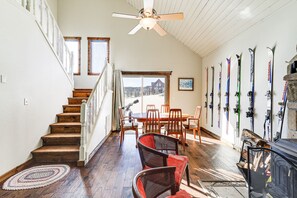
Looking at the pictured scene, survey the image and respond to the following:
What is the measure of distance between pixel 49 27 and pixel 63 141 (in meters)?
2.78

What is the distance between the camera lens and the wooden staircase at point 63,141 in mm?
3527

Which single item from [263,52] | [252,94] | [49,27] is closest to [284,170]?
[252,94]

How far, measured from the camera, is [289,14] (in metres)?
2.81

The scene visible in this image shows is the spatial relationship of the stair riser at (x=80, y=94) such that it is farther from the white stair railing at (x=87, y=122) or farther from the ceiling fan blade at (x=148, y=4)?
the ceiling fan blade at (x=148, y=4)

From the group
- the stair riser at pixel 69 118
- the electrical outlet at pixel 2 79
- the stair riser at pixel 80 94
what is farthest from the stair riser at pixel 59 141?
the stair riser at pixel 80 94

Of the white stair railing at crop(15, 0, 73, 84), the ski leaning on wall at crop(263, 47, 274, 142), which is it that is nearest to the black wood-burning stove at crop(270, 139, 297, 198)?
the ski leaning on wall at crop(263, 47, 274, 142)

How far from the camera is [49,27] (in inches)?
179

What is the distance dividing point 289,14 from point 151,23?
7.01 feet

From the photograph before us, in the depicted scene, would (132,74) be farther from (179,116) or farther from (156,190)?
(156,190)

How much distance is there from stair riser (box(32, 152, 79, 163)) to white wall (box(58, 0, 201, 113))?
3.50 meters

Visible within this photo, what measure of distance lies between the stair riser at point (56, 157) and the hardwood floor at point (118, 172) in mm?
201

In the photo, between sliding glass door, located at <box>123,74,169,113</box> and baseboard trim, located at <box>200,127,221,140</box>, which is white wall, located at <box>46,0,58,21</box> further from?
baseboard trim, located at <box>200,127,221,140</box>

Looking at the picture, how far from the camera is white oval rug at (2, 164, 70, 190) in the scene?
2655mm

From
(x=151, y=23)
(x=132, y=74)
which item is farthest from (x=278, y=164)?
(x=132, y=74)
